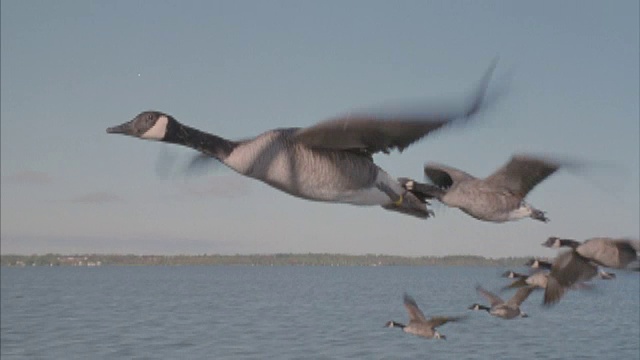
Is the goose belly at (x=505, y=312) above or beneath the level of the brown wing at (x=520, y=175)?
beneath

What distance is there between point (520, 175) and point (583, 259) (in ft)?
3.84

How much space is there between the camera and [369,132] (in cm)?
512

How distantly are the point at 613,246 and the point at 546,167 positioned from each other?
39.5 inches

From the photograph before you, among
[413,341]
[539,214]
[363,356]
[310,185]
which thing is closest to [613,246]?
[539,214]

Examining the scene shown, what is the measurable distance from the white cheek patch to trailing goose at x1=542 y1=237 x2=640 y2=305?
282 centimetres

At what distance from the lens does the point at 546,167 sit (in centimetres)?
592

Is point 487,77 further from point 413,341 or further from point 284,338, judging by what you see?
point 284,338

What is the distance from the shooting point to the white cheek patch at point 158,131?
200 inches

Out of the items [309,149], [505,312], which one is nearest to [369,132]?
[309,149]

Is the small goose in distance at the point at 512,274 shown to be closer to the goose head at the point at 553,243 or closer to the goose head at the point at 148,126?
the goose head at the point at 553,243

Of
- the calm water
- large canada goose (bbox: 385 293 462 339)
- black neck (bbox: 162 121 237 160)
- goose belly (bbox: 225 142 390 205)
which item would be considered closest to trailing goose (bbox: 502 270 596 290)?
goose belly (bbox: 225 142 390 205)

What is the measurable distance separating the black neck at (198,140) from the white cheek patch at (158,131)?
0.02 meters

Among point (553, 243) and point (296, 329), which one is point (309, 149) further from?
point (296, 329)

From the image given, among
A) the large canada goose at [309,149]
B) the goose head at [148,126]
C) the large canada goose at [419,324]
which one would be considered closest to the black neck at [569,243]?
the large canada goose at [309,149]
